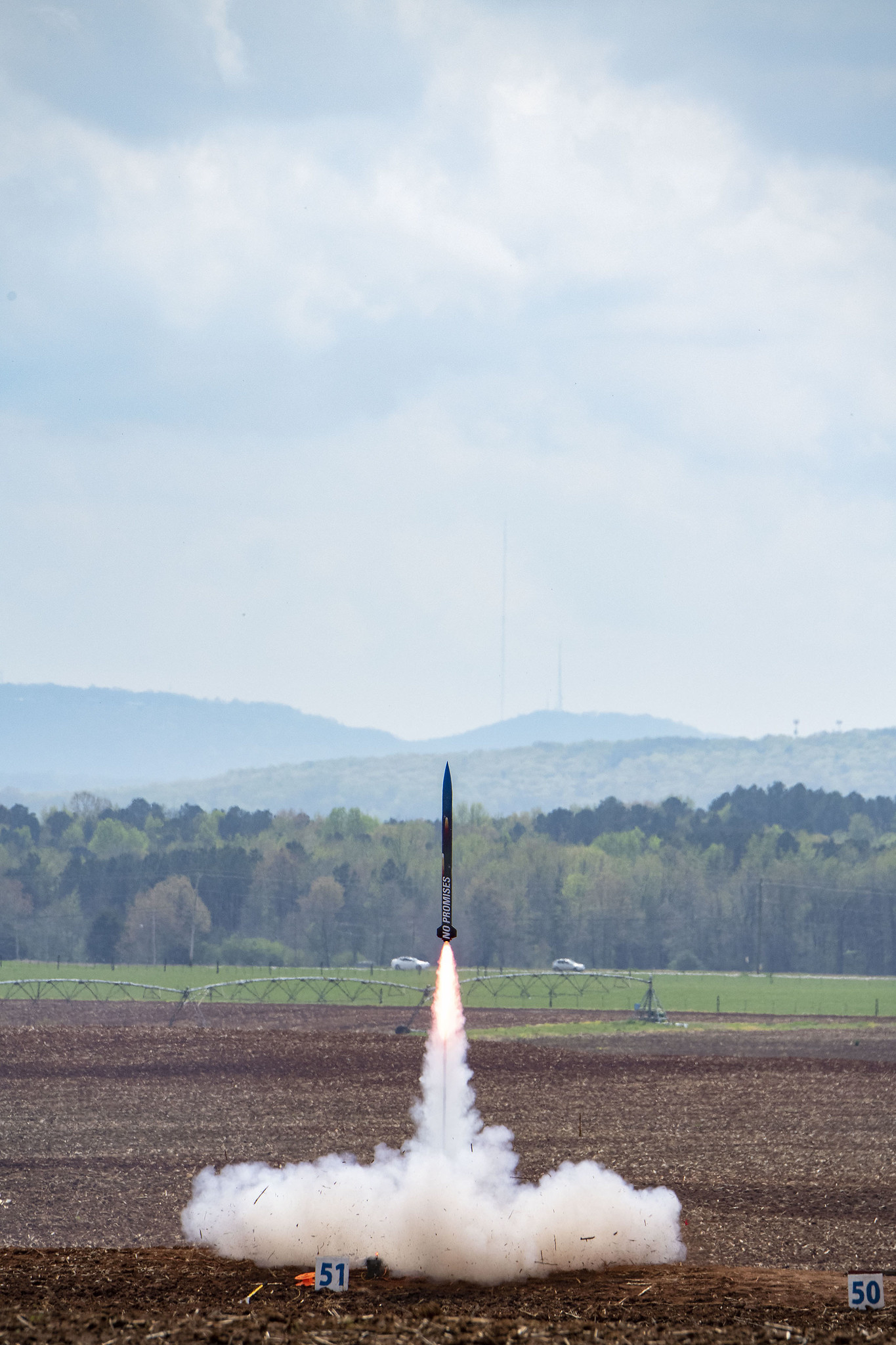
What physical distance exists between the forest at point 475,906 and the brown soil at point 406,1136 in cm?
7280

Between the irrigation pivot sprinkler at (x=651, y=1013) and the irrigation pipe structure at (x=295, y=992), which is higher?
the irrigation pivot sprinkler at (x=651, y=1013)

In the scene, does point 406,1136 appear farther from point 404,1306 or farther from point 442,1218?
point 404,1306

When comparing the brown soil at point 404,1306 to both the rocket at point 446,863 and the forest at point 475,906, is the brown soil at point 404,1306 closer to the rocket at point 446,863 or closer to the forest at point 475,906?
the rocket at point 446,863

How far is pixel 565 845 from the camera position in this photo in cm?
18188

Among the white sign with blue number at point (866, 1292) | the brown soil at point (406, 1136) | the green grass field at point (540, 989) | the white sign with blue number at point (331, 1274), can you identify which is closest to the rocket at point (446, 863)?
the white sign with blue number at point (331, 1274)

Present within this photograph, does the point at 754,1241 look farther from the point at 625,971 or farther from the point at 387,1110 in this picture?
the point at 625,971

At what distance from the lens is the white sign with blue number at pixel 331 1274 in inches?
838

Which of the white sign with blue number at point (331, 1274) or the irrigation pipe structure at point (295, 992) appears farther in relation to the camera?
the irrigation pipe structure at point (295, 992)

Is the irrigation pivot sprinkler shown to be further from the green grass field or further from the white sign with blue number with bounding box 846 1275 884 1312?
the white sign with blue number with bounding box 846 1275 884 1312

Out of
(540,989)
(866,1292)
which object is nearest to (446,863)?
(866,1292)

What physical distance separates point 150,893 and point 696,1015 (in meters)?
84.3

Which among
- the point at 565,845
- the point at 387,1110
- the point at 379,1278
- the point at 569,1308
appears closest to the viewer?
the point at 569,1308

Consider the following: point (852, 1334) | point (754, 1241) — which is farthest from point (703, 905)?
point (852, 1334)

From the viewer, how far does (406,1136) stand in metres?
43.0
